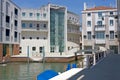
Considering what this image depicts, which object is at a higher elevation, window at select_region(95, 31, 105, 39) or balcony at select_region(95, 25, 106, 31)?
balcony at select_region(95, 25, 106, 31)

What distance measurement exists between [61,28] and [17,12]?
17036mm

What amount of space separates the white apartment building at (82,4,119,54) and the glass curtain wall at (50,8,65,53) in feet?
22.2

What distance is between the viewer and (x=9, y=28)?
169ft

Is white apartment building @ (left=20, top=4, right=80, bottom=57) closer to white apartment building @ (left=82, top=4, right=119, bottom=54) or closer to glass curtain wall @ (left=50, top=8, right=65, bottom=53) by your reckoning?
glass curtain wall @ (left=50, top=8, right=65, bottom=53)

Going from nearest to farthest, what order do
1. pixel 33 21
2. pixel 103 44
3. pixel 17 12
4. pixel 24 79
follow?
1. pixel 24 79
2. pixel 17 12
3. pixel 103 44
4. pixel 33 21

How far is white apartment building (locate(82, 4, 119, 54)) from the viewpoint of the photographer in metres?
66.0

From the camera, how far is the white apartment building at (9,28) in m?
46.8

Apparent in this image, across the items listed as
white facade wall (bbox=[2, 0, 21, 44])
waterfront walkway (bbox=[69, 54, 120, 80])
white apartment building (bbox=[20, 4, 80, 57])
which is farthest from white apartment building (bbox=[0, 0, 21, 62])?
waterfront walkway (bbox=[69, 54, 120, 80])

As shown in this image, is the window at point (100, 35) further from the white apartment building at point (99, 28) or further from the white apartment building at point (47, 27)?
the white apartment building at point (47, 27)

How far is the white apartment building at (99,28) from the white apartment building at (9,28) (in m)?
18.6

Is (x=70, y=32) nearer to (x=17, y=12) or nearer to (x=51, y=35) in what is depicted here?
(x=51, y=35)

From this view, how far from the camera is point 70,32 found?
250ft

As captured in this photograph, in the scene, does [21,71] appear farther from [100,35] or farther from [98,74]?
[100,35]

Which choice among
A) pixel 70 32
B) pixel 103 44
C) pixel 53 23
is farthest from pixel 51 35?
pixel 103 44
